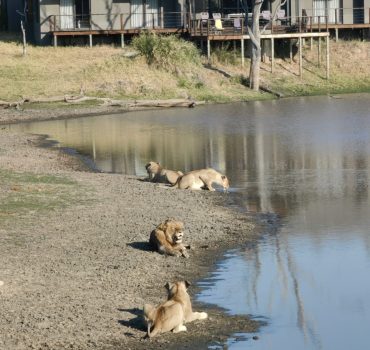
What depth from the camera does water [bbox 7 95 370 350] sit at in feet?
47.9

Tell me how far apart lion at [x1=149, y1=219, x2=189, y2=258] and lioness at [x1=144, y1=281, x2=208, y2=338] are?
12.6 ft

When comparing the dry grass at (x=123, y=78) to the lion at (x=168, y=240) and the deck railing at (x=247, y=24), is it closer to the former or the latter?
the deck railing at (x=247, y=24)

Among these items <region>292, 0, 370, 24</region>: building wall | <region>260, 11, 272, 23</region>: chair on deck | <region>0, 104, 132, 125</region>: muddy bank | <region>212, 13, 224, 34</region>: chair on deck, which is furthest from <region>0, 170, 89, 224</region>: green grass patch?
<region>292, 0, 370, 24</region>: building wall

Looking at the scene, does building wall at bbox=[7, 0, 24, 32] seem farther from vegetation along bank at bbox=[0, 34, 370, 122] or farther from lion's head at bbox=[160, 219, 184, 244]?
lion's head at bbox=[160, 219, 184, 244]

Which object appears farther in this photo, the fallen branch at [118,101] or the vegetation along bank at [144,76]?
the vegetation along bank at [144,76]

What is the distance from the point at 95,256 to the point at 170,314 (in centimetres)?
442

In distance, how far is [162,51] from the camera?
181 feet

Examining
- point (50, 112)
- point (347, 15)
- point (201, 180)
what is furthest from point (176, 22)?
point (201, 180)

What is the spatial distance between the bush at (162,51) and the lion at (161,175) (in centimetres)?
2966

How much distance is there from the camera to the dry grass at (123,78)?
170ft

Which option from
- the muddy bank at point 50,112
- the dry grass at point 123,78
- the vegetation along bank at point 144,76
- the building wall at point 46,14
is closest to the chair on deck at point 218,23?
the vegetation along bank at point 144,76

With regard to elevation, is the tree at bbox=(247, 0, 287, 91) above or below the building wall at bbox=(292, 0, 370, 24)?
below

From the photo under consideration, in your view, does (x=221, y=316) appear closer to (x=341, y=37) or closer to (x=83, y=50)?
(x=83, y=50)

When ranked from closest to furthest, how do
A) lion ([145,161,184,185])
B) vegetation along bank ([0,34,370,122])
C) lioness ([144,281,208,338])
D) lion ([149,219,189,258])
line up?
lioness ([144,281,208,338]) → lion ([149,219,189,258]) → lion ([145,161,184,185]) → vegetation along bank ([0,34,370,122])
